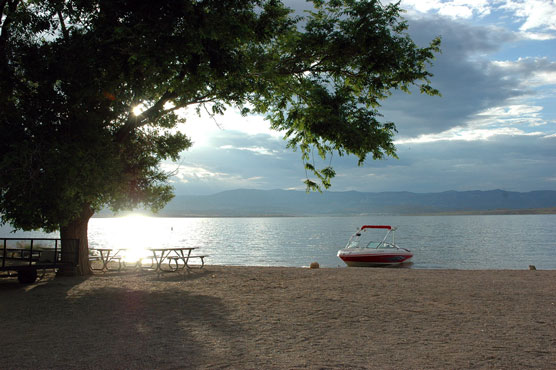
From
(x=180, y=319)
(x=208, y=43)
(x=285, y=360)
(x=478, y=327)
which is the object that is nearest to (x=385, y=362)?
(x=285, y=360)

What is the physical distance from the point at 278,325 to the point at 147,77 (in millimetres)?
6911

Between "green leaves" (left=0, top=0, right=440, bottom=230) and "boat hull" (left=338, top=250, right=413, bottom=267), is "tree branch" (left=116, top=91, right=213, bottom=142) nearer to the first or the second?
"green leaves" (left=0, top=0, right=440, bottom=230)

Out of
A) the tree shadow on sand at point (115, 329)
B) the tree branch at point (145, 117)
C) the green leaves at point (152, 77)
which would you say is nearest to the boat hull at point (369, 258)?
the green leaves at point (152, 77)

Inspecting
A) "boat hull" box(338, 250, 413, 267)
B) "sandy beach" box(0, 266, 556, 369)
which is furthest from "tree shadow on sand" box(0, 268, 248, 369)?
"boat hull" box(338, 250, 413, 267)

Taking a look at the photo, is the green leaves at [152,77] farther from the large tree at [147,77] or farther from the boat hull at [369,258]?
the boat hull at [369,258]

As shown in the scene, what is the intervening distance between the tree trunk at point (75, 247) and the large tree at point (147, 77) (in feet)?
0.21

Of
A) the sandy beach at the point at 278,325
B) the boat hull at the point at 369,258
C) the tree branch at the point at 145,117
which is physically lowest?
the boat hull at the point at 369,258

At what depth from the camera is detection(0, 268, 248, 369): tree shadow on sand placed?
6023mm

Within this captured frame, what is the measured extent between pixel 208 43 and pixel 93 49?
9.60ft

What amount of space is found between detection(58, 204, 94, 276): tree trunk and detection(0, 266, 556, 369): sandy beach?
2106 millimetres

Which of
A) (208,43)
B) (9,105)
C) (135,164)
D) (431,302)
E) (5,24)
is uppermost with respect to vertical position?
(5,24)

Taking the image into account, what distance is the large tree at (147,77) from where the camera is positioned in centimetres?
992

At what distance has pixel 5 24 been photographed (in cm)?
1285

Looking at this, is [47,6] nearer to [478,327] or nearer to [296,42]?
[296,42]
